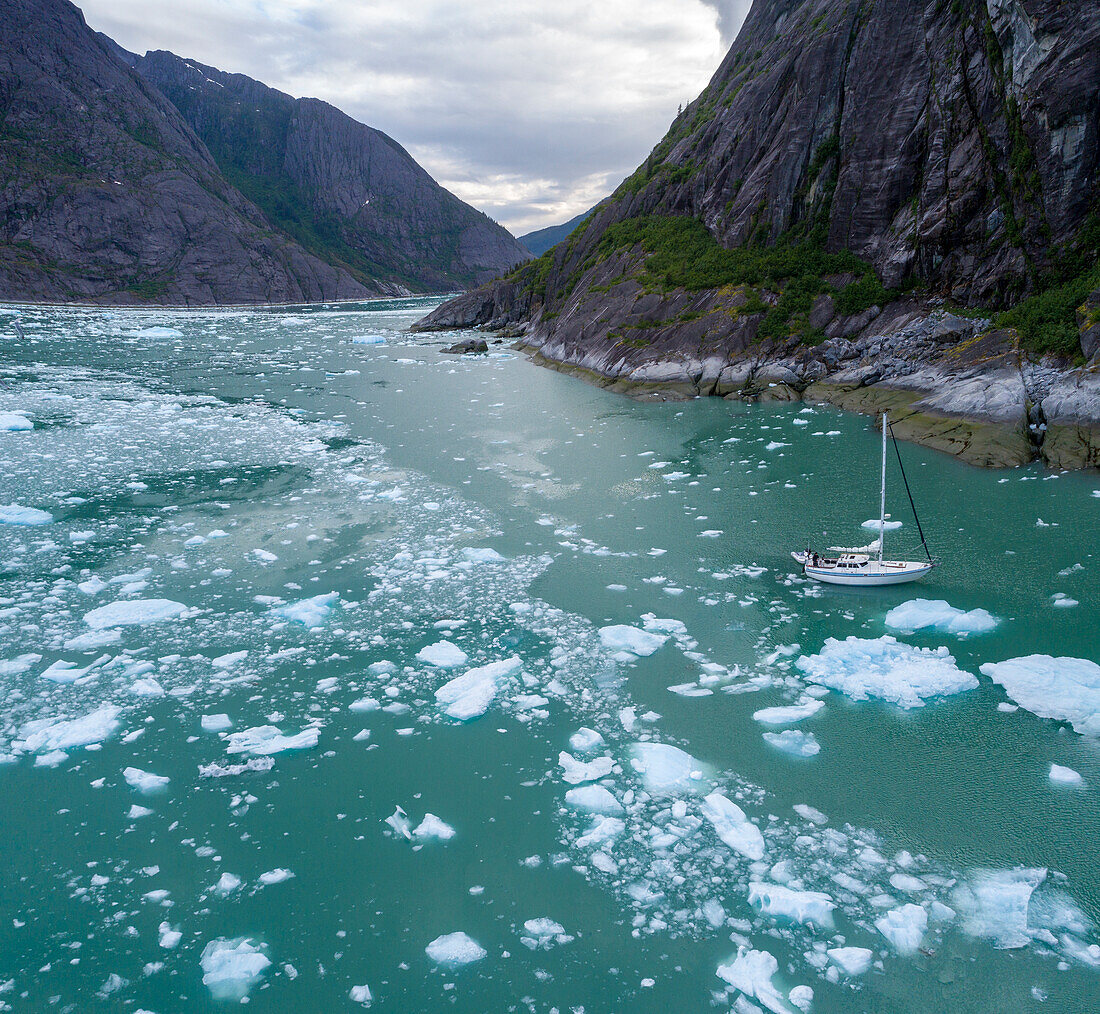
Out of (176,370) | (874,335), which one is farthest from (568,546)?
(176,370)

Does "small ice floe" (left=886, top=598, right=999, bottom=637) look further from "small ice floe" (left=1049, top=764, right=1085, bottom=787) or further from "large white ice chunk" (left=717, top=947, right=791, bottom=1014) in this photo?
"large white ice chunk" (left=717, top=947, right=791, bottom=1014)

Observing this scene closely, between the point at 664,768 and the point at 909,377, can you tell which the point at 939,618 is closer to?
the point at 664,768

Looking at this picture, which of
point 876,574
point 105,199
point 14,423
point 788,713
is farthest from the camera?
point 105,199

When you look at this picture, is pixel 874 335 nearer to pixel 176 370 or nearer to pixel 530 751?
pixel 530 751

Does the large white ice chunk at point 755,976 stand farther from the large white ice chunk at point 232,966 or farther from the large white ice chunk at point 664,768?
the large white ice chunk at point 232,966

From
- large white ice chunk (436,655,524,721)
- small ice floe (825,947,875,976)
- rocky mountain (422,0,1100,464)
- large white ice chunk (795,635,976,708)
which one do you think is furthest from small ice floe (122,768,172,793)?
rocky mountain (422,0,1100,464)

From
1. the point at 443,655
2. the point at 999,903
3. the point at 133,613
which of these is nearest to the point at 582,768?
the point at 443,655
